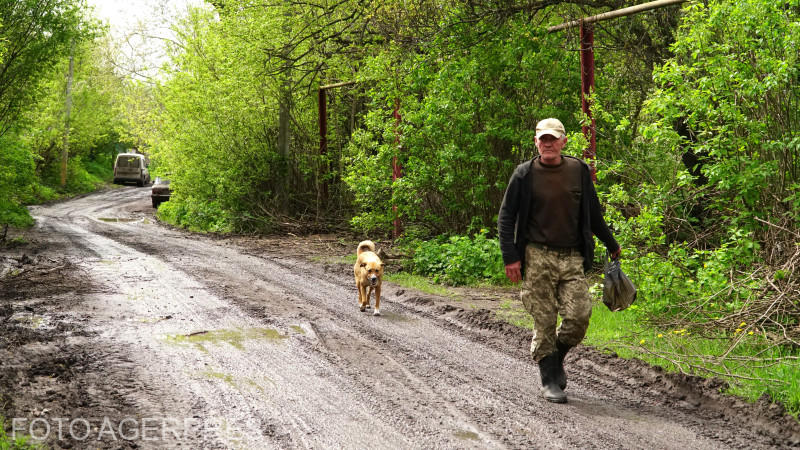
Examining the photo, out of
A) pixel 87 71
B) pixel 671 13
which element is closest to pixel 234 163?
pixel 671 13

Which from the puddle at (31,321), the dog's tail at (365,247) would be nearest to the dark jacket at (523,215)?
the dog's tail at (365,247)

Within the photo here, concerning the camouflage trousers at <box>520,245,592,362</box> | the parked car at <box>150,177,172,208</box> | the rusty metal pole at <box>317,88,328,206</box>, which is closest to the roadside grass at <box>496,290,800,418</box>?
the camouflage trousers at <box>520,245,592,362</box>

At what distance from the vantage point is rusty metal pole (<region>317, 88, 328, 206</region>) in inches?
774

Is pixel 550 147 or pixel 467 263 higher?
pixel 550 147

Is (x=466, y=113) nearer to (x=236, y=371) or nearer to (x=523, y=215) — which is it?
(x=523, y=215)

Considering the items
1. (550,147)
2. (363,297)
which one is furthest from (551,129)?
(363,297)

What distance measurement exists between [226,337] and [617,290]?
4.29 m

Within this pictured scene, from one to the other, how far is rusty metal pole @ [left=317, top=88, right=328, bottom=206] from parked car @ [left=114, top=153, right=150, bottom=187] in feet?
108

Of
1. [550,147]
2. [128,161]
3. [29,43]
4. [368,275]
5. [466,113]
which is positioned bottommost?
[368,275]

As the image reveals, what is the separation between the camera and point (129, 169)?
4828 cm

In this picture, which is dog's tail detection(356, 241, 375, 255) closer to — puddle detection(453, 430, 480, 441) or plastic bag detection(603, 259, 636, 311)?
plastic bag detection(603, 259, 636, 311)

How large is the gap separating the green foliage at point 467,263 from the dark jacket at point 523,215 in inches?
227

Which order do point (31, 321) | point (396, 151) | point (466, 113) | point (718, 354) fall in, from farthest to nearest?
point (396, 151) → point (466, 113) → point (31, 321) → point (718, 354)

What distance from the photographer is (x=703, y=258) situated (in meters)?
7.73
